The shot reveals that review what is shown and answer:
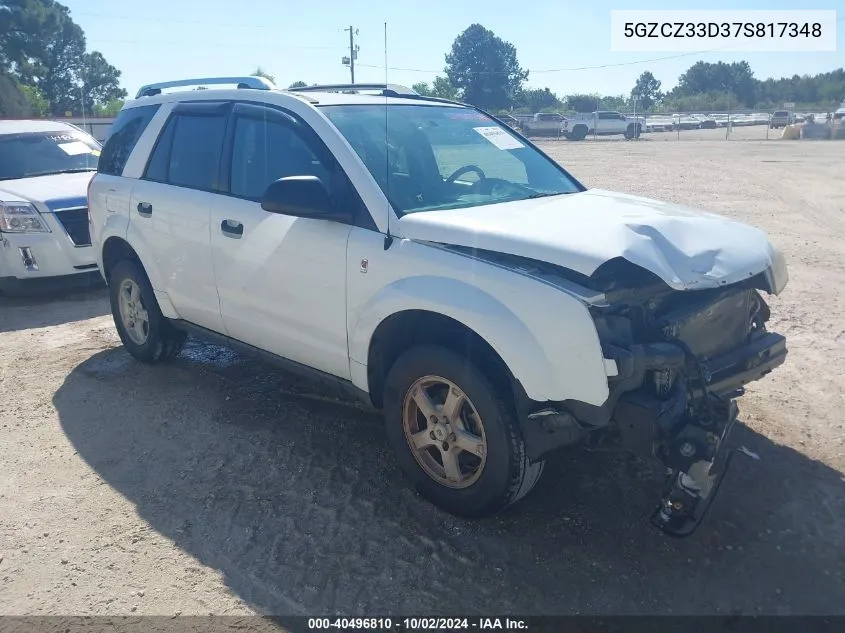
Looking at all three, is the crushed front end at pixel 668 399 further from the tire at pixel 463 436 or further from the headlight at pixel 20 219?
the headlight at pixel 20 219

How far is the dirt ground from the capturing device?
120 inches

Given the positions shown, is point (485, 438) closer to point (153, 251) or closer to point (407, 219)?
point (407, 219)

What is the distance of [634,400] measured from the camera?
9.78 ft

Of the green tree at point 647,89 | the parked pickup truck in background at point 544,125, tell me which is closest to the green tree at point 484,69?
the green tree at point 647,89

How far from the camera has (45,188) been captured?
8.18 meters

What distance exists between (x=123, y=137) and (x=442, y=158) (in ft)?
9.31

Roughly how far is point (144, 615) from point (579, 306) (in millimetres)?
2156

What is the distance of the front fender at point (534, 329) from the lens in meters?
2.91

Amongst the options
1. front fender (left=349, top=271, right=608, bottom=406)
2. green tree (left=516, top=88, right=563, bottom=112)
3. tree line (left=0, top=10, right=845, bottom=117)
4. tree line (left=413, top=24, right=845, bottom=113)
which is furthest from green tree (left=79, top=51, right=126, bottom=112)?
front fender (left=349, top=271, right=608, bottom=406)

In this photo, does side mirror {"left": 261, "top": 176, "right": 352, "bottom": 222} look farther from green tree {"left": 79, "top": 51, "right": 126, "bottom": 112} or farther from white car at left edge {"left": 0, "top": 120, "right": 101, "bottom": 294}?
green tree {"left": 79, "top": 51, "right": 126, "bottom": 112}

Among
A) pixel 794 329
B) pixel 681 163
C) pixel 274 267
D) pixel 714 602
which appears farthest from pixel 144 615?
pixel 681 163

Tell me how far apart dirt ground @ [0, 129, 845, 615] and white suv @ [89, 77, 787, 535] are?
310 mm

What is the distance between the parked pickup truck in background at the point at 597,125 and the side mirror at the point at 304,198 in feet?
149

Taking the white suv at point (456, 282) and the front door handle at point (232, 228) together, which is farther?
the front door handle at point (232, 228)
